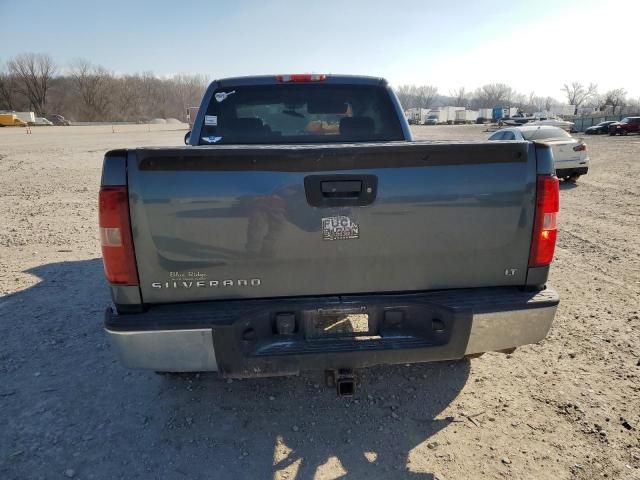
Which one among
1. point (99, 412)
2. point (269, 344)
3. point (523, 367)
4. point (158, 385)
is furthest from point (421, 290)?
point (99, 412)

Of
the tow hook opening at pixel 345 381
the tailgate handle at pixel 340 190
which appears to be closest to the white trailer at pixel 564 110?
the tailgate handle at pixel 340 190

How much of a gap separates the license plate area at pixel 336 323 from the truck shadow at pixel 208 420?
0.74 m

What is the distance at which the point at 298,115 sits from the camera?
3926 mm

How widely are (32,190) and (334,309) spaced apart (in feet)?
40.6

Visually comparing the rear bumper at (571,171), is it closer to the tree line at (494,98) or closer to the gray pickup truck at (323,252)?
the gray pickup truck at (323,252)

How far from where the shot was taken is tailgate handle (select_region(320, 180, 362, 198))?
206cm

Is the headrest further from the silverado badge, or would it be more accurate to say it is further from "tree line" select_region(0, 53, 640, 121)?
"tree line" select_region(0, 53, 640, 121)

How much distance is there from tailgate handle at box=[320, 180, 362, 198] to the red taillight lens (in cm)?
96

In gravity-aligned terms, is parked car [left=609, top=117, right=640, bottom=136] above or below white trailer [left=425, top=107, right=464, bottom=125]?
below

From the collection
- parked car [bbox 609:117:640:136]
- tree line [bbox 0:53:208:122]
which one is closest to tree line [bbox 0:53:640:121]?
tree line [bbox 0:53:208:122]

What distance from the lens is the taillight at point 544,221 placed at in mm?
2170

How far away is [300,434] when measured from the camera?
2.54m

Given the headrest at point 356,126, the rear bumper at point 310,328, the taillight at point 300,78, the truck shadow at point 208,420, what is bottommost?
the truck shadow at point 208,420

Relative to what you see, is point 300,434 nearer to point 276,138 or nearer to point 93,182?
point 276,138
